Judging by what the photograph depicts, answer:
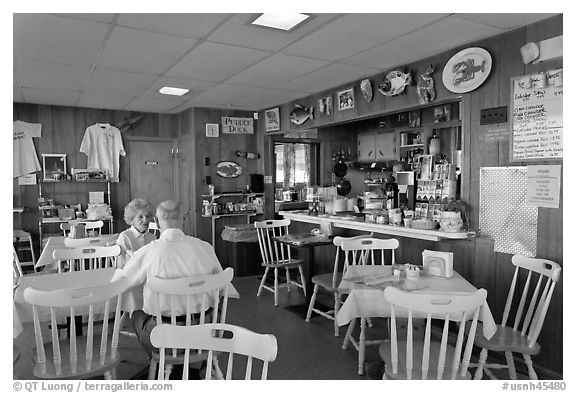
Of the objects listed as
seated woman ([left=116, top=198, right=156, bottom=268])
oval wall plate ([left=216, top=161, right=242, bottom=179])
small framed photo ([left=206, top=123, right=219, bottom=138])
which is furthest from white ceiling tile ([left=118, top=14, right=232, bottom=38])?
oval wall plate ([left=216, top=161, right=242, bottom=179])

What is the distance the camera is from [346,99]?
15.2 feet

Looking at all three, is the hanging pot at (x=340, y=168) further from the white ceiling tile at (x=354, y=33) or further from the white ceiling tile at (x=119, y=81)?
the white ceiling tile at (x=354, y=33)

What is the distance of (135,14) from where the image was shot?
2.67m

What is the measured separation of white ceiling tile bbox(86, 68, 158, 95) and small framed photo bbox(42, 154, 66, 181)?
64.3 inches

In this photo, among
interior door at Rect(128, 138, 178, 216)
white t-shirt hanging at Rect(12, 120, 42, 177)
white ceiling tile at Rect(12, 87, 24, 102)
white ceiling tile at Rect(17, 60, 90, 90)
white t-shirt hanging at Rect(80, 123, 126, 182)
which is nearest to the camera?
white ceiling tile at Rect(17, 60, 90, 90)

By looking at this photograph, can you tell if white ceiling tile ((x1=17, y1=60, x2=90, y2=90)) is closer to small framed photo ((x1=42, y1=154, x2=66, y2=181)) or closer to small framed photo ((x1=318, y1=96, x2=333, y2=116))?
small framed photo ((x1=42, y1=154, x2=66, y2=181))

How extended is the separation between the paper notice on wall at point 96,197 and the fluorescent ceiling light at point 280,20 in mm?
4422

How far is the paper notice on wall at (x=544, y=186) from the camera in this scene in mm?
2752

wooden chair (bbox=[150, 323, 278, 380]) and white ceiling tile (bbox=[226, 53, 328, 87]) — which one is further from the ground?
white ceiling tile (bbox=[226, 53, 328, 87])

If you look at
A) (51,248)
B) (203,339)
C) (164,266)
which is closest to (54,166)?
(51,248)

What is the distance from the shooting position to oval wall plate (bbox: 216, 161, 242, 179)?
6328 mm

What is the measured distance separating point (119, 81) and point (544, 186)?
13.3 ft

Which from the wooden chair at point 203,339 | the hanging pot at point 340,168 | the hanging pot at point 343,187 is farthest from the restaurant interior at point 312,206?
the hanging pot at point 340,168

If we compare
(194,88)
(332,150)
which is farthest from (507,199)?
(332,150)
